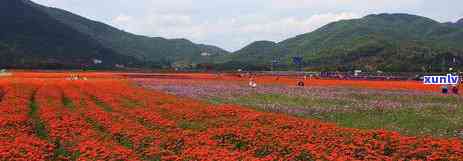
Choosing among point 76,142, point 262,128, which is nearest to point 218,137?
point 262,128

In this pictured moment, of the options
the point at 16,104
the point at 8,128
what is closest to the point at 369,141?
the point at 8,128

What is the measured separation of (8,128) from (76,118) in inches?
150

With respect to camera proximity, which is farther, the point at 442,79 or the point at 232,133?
the point at 442,79

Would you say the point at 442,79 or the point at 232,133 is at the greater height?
the point at 442,79

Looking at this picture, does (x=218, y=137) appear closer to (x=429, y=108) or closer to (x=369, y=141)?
(x=369, y=141)

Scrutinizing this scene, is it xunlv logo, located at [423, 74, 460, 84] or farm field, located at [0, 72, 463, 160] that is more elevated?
xunlv logo, located at [423, 74, 460, 84]

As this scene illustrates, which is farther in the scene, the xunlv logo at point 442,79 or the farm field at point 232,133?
the xunlv logo at point 442,79

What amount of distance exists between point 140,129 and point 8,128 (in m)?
4.48

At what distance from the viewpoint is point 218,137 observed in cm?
1855

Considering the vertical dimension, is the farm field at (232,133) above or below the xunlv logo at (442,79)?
below

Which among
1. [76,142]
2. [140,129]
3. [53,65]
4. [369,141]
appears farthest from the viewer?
[53,65]

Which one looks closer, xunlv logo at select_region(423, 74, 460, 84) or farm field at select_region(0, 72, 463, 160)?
farm field at select_region(0, 72, 463, 160)

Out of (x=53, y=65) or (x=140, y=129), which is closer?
(x=140, y=129)

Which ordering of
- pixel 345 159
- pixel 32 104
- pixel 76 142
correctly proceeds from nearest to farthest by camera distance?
1. pixel 345 159
2. pixel 76 142
3. pixel 32 104
